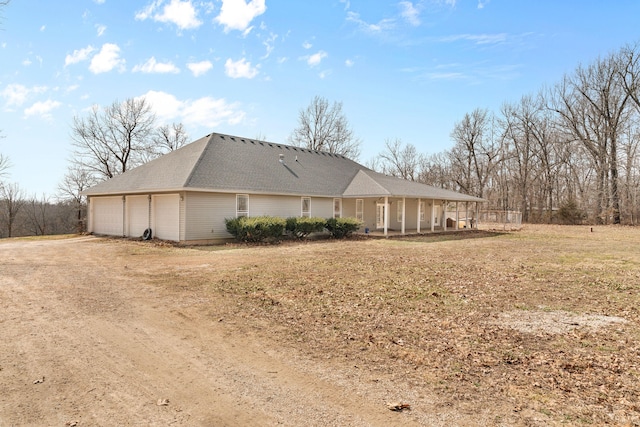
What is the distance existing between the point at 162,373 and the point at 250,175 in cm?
1648

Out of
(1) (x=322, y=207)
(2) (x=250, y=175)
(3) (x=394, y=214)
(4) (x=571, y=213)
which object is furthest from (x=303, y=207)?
(4) (x=571, y=213)

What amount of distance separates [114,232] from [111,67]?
29.2ft

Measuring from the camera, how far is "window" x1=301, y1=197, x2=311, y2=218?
21734 millimetres

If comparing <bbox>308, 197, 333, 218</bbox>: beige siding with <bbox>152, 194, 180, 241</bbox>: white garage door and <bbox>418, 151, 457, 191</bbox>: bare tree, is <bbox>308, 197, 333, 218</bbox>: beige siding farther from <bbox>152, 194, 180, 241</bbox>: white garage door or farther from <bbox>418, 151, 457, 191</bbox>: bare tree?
<bbox>418, 151, 457, 191</bbox>: bare tree

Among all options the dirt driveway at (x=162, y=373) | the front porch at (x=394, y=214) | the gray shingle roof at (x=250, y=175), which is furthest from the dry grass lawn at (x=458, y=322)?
the front porch at (x=394, y=214)

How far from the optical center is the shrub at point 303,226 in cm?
1961

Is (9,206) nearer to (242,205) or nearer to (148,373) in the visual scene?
(242,205)

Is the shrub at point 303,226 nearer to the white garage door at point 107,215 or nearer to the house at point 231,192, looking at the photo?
the house at point 231,192

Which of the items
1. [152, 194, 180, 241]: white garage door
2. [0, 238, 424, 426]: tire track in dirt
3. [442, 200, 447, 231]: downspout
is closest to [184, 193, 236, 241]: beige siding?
[152, 194, 180, 241]: white garage door

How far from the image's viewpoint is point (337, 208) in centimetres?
2395

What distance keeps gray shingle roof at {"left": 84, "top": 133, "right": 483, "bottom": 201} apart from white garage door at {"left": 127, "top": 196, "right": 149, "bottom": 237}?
2.28 ft

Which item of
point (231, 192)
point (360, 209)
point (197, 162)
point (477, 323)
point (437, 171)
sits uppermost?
point (437, 171)

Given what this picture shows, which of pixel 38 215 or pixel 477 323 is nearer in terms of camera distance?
pixel 477 323

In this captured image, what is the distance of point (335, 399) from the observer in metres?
Answer: 3.43
